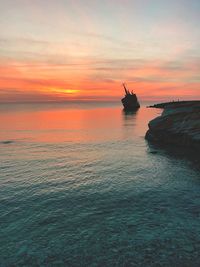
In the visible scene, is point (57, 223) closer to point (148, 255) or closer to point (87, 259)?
point (87, 259)

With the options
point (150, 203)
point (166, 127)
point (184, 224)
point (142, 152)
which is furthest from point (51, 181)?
point (166, 127)

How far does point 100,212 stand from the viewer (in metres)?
20.0

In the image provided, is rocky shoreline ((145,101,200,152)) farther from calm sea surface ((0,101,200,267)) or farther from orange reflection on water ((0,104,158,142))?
orange reflection on water ((0,104,158,142))

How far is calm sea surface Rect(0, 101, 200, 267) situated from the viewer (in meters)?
14.5

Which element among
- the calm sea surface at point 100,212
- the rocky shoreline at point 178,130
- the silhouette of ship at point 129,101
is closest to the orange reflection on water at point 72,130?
the rocky shoreline at point 178,130

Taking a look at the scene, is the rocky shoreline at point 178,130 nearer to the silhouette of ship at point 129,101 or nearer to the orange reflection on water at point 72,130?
the orange reflection on water at point 72,130

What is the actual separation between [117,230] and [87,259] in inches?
135

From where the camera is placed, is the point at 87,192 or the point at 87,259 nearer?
the point at 87,259

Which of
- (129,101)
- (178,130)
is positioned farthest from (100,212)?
(129,101)

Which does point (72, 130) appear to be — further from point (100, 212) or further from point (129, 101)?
point (129, 101)

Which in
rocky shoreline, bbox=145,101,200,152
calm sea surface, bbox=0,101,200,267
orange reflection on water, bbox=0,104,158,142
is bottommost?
calm sea surface, bbox=0,101,200,267

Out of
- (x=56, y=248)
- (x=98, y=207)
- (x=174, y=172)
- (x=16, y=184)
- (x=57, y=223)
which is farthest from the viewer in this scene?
(x=174, y=172)

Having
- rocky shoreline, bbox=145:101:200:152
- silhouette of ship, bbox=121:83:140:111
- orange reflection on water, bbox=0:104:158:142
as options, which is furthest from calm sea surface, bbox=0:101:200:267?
silhouette of ship, bbox=121:83:140:111

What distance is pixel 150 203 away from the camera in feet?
70.4
